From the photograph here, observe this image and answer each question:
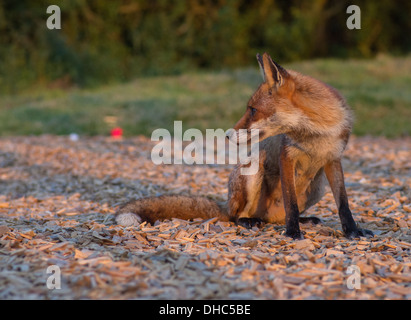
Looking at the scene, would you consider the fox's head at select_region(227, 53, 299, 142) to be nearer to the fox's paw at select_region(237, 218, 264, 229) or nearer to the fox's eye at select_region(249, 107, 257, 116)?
the fox's eye at select_region(249, 107, 257, 116)

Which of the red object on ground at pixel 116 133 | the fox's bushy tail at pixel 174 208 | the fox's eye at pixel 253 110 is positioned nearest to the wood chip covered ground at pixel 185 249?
the fox's bushy tail at pixel 174 208

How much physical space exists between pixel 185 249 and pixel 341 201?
1648mm

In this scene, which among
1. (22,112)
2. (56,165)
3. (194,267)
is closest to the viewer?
(194,267)

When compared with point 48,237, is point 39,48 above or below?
above

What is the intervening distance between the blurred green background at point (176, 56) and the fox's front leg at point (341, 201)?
8104 millimetres

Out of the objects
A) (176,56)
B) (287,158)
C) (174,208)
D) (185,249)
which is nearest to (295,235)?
(287,158)

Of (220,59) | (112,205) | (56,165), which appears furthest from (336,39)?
(112,205)

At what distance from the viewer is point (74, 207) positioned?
5.86m

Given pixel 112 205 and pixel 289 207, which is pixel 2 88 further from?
pixel 289 207

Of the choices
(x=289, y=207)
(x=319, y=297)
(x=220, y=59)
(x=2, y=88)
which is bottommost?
(x=319, y=297)

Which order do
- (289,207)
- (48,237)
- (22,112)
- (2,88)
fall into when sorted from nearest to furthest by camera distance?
(48,237)
(289,207)
(22,112)
(2,88)

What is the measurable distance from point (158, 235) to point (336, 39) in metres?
22.4

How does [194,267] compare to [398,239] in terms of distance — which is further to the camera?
[398,239]

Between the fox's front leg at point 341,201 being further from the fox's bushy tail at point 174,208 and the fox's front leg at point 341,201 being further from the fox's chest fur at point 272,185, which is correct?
the fox's bushy tail at point 174,208
